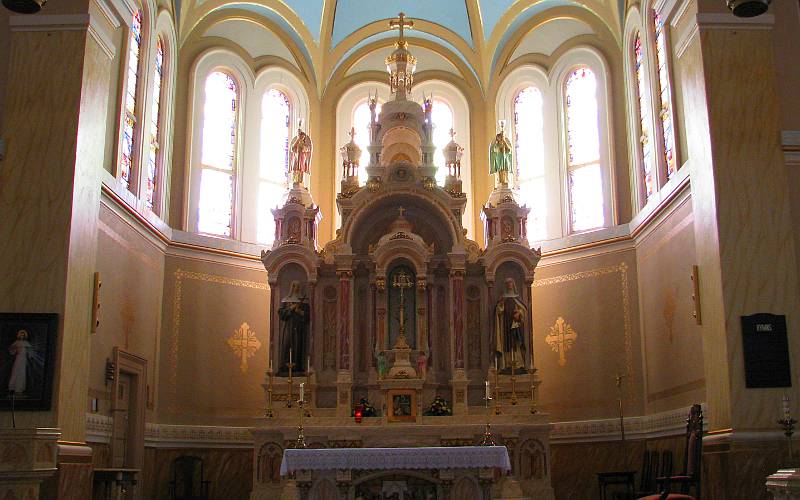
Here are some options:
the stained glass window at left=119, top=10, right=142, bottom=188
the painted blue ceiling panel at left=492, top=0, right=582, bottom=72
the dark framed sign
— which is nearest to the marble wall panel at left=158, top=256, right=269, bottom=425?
the stained glass window at left=119, top=10, right=142, bottom=188

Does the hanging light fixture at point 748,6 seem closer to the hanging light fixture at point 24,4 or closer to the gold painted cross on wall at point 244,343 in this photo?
the hanging light fixture at point 24,4

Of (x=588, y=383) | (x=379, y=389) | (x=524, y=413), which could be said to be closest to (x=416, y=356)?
(x=379, y=389)

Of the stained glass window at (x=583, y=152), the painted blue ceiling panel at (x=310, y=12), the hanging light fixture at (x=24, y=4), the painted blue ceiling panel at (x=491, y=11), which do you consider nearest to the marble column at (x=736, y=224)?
the stained glass window at (x=583, y=152)

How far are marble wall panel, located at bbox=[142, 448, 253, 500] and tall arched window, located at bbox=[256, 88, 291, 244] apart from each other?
188 inches

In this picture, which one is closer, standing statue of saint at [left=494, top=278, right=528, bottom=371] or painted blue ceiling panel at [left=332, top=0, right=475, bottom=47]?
standing statue of saint at [left=494, top=278, right=528, bottom=371]

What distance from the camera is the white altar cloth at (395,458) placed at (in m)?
12.3

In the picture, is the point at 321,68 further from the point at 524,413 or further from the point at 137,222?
the point at 524,413

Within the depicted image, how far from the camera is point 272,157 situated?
1998 centimetres

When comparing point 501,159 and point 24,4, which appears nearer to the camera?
point 24,4

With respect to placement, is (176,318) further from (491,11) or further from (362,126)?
(491,11)

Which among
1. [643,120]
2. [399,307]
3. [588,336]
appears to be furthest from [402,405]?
[643,120]

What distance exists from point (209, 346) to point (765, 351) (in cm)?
1030

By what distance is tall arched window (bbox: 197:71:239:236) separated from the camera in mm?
18625

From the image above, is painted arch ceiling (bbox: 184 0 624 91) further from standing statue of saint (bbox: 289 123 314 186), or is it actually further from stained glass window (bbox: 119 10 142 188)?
stained glass window (bbox: 119 10 142 188)
